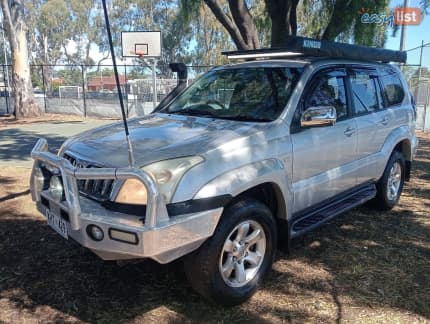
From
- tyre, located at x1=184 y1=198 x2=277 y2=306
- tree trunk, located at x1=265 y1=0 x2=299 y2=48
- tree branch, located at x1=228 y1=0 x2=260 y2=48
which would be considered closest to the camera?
tyre, located at x1=184 y1=198 x2=277 y2=306

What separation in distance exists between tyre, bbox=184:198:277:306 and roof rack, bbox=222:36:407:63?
63.4 inches

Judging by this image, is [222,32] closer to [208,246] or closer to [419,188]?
[419,188]

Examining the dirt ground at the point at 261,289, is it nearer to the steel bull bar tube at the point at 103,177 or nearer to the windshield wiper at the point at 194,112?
the steel bull bar tube at the point at 103,177

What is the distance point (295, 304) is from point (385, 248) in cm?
157

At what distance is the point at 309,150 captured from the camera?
12.7 feet

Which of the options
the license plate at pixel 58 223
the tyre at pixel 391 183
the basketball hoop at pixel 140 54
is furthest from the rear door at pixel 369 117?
the basketball hoop at pixel 140 54

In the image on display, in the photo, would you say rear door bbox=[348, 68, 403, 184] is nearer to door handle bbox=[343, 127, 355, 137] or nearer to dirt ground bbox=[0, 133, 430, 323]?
door handle bbox=[343, 127, 355, 137]

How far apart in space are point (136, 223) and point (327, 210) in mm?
2202

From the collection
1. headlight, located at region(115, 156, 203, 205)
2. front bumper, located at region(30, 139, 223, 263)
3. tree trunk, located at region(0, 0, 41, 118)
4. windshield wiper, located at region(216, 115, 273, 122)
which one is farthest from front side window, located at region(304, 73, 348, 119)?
tree trunk, located at region(0, 0, 41, 118)

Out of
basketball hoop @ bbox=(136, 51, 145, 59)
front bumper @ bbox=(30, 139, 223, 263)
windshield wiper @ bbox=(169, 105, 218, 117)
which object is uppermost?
basketball hoop @ bbox=(136, 51, 145, 59)

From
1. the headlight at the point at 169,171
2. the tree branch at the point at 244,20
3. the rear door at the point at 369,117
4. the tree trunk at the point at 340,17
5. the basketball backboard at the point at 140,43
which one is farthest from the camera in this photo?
the basketball backboard at the point at 140,43

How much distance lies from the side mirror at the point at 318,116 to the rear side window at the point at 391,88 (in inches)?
77.4

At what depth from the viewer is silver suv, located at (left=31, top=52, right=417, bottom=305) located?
111 inches

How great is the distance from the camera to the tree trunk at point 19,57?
719 inches
